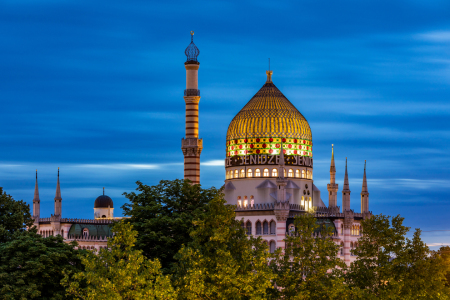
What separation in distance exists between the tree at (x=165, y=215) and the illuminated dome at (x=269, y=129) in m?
37.4

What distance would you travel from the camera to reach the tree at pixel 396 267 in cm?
5328

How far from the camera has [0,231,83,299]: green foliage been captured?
4983 centimetres

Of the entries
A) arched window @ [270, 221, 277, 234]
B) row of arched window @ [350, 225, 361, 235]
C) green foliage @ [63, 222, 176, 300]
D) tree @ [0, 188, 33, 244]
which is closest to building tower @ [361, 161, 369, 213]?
row of arched window @ [350, 225, 361, 235]

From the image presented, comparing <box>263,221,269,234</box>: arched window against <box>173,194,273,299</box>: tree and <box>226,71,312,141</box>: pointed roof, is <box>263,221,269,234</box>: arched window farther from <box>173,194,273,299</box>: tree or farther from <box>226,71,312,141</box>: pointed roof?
<box>173,194,273,299</box>: tree

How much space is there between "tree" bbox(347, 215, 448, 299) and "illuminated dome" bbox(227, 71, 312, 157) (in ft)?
150

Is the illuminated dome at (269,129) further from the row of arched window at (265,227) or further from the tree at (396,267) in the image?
the tree at (396,267)

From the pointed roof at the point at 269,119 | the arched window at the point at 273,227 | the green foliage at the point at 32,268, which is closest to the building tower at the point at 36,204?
the pointed roof at the point at 269,119

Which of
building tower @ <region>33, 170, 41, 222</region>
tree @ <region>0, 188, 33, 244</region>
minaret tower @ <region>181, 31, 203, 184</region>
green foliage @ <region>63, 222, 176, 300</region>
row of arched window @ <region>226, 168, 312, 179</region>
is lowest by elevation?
green foliage @ <region>63, 222, 176, 300</region>

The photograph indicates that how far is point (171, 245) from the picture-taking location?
57844 millimetres

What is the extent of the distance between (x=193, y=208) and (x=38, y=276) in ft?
47.0

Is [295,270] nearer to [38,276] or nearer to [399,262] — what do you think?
[399,262]

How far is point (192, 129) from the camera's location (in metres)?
98.6

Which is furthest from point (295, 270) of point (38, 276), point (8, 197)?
point (8, 197)

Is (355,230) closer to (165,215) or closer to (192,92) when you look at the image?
(192,92)
